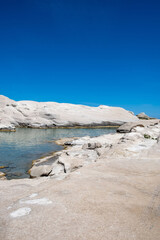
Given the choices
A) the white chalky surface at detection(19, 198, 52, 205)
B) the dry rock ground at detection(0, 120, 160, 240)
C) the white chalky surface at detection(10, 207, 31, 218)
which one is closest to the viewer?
the dry rock ground at detection(0, 120, 160, 240)

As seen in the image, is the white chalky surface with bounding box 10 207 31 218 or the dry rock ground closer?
the dry rock ground

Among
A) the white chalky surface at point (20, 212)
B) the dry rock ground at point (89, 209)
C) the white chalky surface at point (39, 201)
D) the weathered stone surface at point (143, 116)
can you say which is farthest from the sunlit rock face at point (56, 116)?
the white chalky surface at point (20, 212)

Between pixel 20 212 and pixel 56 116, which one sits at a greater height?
pixel 56 116

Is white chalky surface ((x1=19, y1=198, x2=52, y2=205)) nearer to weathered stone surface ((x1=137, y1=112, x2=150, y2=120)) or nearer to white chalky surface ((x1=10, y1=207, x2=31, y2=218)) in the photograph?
white chalky surface ((x1=10, y1=207, x2=31, y2=218))

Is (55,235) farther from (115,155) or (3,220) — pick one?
(115,155)

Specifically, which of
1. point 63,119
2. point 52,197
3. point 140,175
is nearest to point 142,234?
point 52,197

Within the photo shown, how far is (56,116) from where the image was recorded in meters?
57.7

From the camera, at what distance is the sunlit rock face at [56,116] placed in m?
52.5

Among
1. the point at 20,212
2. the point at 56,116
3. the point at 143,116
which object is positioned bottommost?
the point at 20,212

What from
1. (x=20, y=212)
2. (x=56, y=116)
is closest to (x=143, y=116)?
(x=56, y=116)

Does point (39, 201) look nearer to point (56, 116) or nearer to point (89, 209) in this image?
point (89, 209)

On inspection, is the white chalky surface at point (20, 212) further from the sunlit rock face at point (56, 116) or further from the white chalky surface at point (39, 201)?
the sunlit rock face at point (56, 116)

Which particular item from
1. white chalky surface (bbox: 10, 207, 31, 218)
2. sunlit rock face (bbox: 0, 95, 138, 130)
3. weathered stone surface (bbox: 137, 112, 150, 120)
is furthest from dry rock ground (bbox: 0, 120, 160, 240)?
weathered stone surface (bbox: 137, 112, 150, 120)

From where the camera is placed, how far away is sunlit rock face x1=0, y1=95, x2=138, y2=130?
2068 inches
